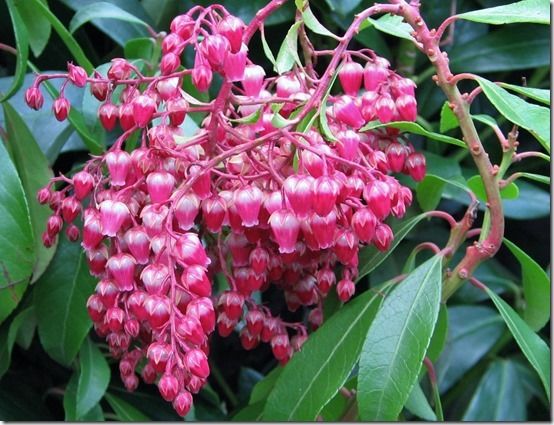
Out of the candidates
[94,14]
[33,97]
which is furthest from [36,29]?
[33,97]

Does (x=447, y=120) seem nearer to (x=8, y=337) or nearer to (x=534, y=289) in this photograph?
(x=534, y=289)

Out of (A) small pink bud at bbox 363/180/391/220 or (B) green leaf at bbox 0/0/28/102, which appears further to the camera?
(B) green leaf at bbox 0/0/28/102

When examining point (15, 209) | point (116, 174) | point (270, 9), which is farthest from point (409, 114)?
point (15, 209)

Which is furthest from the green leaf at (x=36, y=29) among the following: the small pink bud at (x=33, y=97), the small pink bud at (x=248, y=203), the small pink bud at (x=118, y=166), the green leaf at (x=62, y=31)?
the small pink bud at (x=248, y=203)

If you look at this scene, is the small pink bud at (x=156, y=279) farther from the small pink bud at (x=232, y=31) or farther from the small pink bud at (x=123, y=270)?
the small pink bud at (x=232, y=31)

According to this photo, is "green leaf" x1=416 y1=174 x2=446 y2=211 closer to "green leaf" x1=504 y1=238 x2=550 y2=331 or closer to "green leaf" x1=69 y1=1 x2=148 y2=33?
"green leaf" x1=504 y1=238 x2=550 y2=331

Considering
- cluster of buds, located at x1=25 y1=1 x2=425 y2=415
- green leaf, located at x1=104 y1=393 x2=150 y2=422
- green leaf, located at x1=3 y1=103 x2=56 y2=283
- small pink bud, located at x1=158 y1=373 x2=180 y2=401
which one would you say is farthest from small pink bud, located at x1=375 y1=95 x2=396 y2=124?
green leaf, located at x1=104 y1=393 x2=150 y2=422
